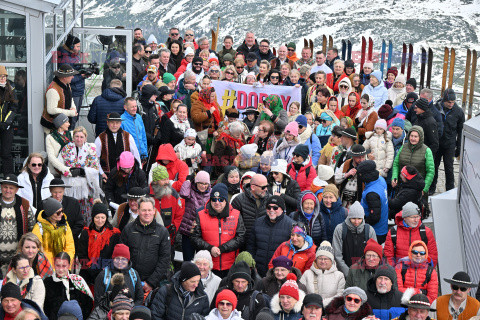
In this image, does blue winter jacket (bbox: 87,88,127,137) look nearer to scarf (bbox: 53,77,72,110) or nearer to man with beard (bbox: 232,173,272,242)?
scarf (bbox: 53,77,72,110)

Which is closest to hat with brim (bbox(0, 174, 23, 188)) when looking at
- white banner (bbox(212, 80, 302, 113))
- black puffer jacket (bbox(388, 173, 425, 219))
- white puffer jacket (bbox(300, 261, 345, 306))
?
white puffer jacket (bbox(300, 261, 345, 306))

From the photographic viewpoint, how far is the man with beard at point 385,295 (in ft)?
32.8

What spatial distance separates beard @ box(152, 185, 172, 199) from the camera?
1192cm

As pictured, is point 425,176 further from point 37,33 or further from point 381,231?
point 37,33

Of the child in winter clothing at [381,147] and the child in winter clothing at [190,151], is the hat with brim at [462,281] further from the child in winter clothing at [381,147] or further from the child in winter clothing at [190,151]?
the child in winter clothing at [190,151]

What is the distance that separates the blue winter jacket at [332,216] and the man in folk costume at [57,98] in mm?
4348

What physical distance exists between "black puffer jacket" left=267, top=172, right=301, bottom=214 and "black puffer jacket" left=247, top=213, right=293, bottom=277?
0.86 m

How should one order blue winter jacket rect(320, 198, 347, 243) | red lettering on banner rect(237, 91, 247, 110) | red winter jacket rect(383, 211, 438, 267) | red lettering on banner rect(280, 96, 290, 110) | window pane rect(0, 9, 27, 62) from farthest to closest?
red lettering on banner rect(237, 91, 247, 110)
red lettering on banner rect(280, 96, 290, 110)
window pane rect(0, 9, 27, 62)
blue winter jacket rect(320, 198, 347, 243)
red winter jacket rect(383, 211, 438, 267)

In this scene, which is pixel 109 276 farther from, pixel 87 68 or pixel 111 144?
pixel 87 68

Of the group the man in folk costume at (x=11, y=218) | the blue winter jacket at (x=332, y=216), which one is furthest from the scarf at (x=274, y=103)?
the man in folk costume at (x=11, y=218)

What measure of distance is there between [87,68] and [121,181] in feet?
12.7

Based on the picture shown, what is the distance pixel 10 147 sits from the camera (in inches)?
529

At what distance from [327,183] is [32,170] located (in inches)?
154

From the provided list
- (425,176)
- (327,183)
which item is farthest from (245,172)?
(425,176)
